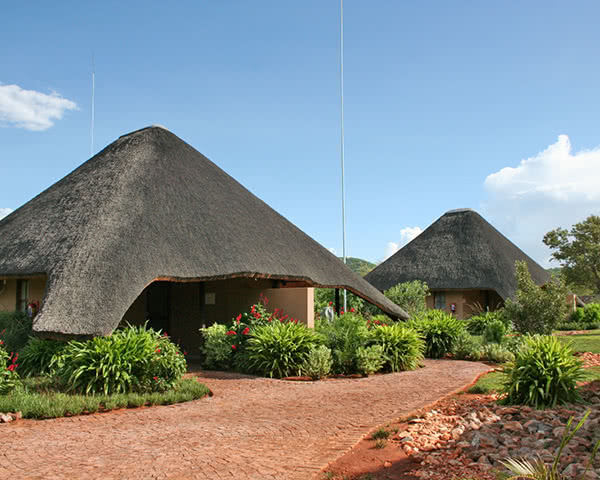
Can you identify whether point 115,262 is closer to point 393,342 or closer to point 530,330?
point 393,342

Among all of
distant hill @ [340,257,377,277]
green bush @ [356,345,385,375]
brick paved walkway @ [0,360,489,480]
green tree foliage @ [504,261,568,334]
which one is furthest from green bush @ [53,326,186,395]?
distant hill @ [340,257,377,277]

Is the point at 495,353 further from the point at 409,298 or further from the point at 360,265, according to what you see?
the point at 360,265

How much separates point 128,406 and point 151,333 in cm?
187

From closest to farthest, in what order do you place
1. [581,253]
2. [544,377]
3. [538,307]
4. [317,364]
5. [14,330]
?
[544,377], [317,364], [14,330], [538,307], [581,253]

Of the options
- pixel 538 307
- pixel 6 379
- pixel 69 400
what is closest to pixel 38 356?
pixel 6 379

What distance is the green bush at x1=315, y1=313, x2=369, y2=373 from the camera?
12.1 m

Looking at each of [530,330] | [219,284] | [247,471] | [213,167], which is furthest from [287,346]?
[530,330]

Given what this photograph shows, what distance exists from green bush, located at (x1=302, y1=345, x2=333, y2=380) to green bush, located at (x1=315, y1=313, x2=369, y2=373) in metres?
0.48

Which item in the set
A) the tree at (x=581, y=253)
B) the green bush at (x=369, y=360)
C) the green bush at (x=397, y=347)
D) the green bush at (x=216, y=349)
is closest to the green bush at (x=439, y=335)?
the green bush at (x=397, y=347)

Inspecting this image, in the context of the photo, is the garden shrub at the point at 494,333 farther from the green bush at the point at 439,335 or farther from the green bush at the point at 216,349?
the green bush at the point at 216,349

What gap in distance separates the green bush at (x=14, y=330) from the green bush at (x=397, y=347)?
25.9 ft

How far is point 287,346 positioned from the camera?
1164 centimetres

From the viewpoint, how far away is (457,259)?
87.6 ft

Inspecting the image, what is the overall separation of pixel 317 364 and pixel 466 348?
5.59 meters
